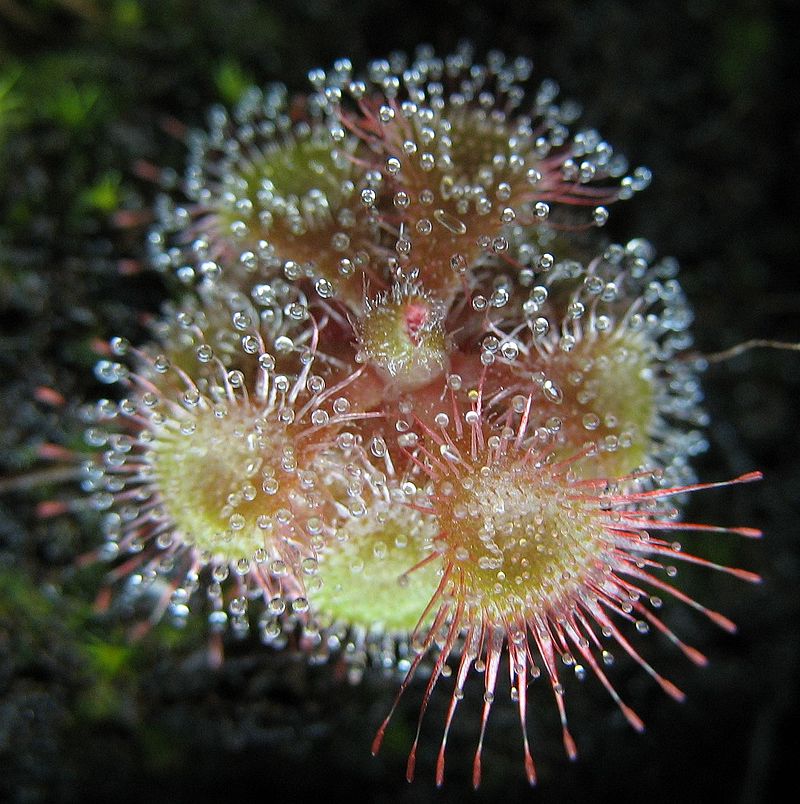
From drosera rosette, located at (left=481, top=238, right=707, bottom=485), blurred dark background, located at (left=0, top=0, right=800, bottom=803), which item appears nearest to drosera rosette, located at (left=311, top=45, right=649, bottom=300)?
drosera rosette, located at (left=481, top=238, right=707, bottom=485)

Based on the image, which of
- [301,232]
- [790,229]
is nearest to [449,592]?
[301,232]

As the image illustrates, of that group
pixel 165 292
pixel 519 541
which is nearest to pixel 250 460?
pixel 519 541

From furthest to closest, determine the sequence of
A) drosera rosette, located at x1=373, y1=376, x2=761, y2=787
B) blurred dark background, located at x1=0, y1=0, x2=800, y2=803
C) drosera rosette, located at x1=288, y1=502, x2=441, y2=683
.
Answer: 1. blurred dark background, located at x1=0, y1=0, x2=800, y2=803
2. drosera rosette, located at x1=288, y1=502, x2=441, y2=683
3. drosera rosette, located at x1=373, y1=376, x2=761, y2=787

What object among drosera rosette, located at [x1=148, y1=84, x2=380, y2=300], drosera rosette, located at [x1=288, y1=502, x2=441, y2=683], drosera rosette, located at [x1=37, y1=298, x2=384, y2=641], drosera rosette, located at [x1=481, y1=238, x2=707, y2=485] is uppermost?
drosera rosette, located at [x1=148, y1=84, x2=380, y2=300]

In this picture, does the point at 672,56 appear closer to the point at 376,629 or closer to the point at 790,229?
the point at 790,229

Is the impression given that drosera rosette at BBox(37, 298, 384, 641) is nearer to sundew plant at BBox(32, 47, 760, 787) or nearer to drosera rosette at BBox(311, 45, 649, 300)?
sundew plant at BBox(32, 47, 760, 787)

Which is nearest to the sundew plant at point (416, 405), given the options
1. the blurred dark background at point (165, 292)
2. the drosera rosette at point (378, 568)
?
the drosera rosette at point (378, 568)

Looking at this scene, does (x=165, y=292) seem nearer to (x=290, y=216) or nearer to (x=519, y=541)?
(x=290, y=216)
